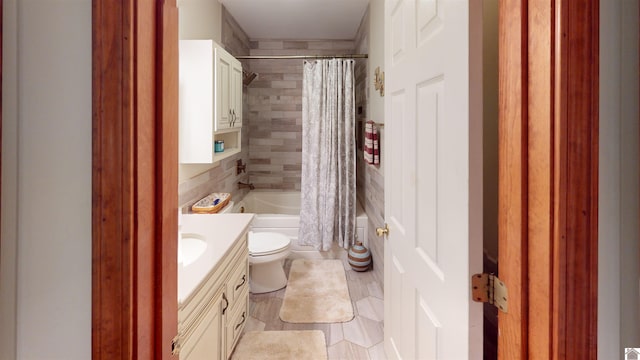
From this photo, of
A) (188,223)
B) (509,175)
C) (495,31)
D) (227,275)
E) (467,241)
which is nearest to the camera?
(509,175)

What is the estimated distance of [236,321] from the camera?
90.4 inches

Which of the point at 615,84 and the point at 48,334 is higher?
the point at 615,84

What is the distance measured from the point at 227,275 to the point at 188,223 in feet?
1.70

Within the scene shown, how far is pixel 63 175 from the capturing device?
72cm

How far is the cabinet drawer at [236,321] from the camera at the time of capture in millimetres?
2104

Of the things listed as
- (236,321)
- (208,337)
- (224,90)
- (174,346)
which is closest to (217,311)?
(208,337)

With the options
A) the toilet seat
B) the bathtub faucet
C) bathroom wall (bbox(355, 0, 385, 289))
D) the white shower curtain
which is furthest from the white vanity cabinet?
the bathtub faucet

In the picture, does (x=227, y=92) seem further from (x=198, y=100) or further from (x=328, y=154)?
(x=328, y=154)

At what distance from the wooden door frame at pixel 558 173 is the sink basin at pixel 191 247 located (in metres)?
1.42

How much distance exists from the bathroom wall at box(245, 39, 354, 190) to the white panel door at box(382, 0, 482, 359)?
3.19 m

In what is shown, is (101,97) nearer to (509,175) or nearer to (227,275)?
(509,175)

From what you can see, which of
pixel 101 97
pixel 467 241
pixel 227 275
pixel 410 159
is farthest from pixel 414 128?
pixel 227 275

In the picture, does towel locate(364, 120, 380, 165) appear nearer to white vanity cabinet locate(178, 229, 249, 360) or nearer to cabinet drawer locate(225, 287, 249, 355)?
white vanity cabinet locate(178, 229, 249, 360)

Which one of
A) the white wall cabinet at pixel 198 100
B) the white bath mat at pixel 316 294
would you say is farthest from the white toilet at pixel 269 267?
the white wall cabinet at pixel 198 100
